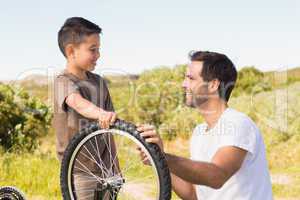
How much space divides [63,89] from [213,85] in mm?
1154

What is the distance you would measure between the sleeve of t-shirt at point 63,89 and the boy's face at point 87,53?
0.59ft

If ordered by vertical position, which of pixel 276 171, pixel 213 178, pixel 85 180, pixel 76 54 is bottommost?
pixel 276 171

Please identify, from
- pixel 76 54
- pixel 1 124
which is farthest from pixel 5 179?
pixel 76 54

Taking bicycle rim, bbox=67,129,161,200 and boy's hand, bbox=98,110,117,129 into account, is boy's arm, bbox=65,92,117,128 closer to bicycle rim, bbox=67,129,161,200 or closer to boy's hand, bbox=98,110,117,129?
boy's hand, bbox=98,110,117,129

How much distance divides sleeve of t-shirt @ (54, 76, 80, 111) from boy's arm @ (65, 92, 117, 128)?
41 millimetres

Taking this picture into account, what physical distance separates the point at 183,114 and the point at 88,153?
11625 millimetres

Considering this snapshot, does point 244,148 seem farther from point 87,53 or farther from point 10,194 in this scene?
point 10,194

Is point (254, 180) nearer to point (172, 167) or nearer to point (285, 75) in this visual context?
point (172, 167)

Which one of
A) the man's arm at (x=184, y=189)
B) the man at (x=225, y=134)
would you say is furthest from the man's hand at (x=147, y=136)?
the man's arm at (x=184, y=189)

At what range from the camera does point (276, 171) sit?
11.9 m

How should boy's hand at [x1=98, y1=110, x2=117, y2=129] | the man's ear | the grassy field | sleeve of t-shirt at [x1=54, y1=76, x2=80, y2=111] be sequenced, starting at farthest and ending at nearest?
1. the grassy field
2. sleeve of t-shirt at [x1=54, y1=76, x2=80, y2=111]
3. the man's ear
4. boy's hand at [x1=98, y1=110, x2=117, y2=129]

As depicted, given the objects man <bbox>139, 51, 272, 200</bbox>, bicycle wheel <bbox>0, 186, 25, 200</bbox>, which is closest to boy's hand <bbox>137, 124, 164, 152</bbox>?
man <bbox>139, 51, 272, 200</bbox>

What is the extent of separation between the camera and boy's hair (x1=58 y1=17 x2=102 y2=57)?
459 centimetres

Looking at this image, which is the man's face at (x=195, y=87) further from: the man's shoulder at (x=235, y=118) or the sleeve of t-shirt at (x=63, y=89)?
the sleeve of t-shirt at (x=63, y=89)
